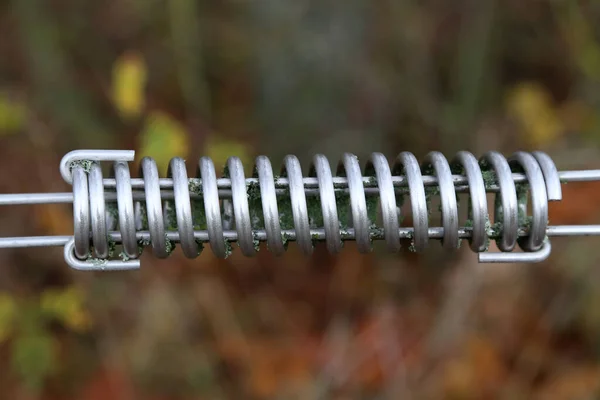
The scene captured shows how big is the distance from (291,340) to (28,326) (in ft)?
2.83

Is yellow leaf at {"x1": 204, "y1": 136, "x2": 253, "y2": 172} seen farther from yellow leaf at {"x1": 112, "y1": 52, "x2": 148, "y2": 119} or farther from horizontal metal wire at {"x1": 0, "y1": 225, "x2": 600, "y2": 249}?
horizontal metal wire at {"x1": 0, "y1": 225, "x2": 600, "y2": 249}

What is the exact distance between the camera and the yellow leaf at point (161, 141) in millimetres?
1512

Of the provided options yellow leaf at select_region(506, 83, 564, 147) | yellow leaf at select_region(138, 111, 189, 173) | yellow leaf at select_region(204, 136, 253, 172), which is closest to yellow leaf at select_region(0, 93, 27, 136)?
yellow leaf at select_region(138, 111, 189, 173)

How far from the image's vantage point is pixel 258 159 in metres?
0.63

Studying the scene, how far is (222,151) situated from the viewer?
173 centimetres

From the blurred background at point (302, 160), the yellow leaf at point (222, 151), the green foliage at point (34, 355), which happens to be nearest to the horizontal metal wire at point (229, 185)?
the blurred background at point (302, 160)

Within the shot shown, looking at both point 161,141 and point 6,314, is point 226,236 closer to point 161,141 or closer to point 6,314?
point 161,141

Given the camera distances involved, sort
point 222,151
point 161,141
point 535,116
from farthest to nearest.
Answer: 1. point 535,116
2. point 222,151
3. point 161,141

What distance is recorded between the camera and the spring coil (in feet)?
2.00

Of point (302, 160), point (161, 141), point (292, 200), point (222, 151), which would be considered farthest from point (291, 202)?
point (302, 160)

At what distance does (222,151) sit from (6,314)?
0.87 metres

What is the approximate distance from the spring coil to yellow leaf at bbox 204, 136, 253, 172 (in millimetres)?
1069

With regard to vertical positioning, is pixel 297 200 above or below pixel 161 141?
below

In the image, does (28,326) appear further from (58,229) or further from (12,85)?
(12,85)
